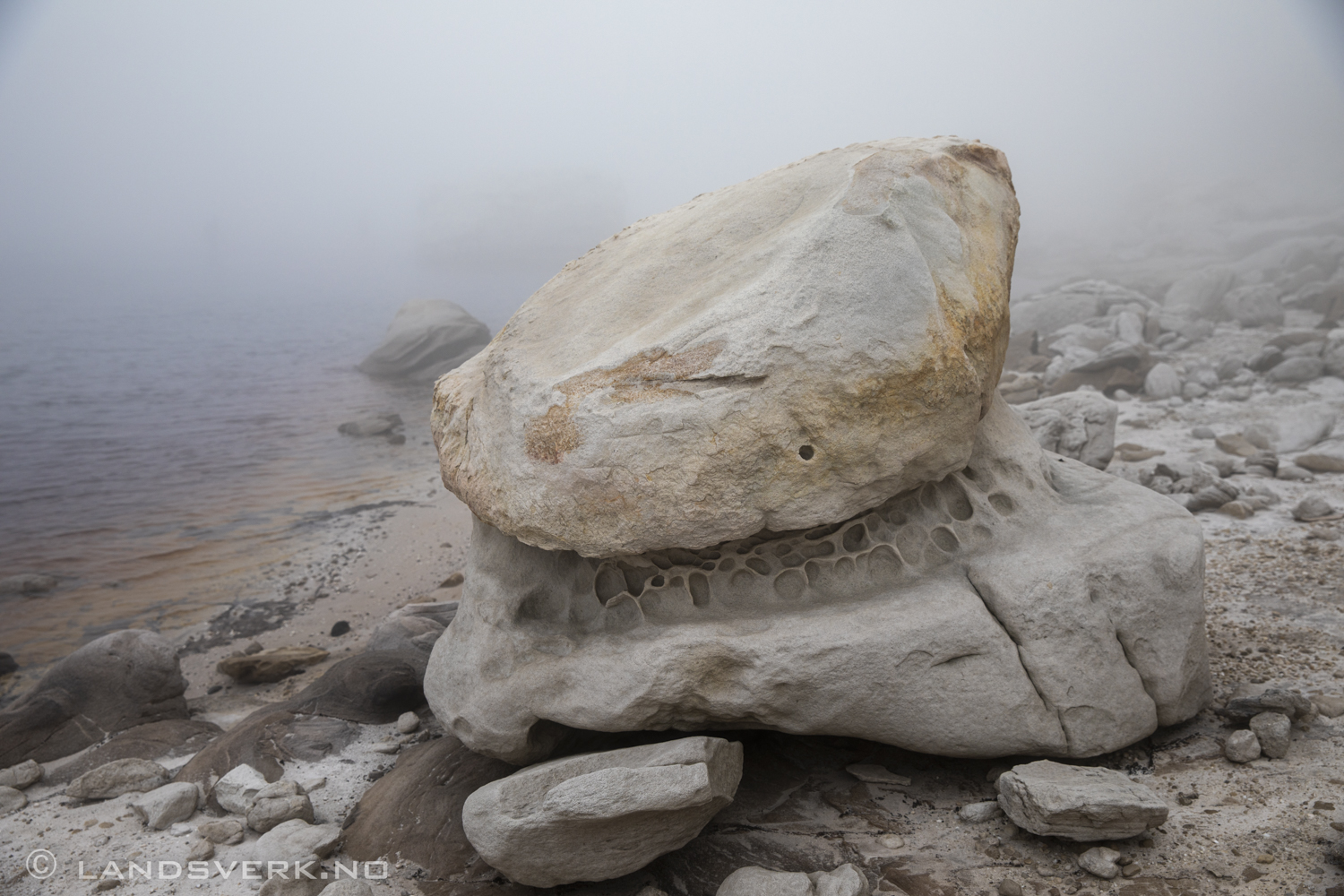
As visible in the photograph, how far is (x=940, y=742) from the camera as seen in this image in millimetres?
2451

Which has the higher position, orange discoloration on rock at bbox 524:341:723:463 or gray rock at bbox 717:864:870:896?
orange discoloration on rock at bbox 524:341:723:463

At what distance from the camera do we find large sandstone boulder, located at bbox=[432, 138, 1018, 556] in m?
2.24

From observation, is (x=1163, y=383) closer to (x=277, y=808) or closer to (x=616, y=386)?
(x=616, y=386)

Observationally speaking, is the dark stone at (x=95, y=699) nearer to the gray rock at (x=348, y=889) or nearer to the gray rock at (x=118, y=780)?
the gray rock at (x=118, y=780)

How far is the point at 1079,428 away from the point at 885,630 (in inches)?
145

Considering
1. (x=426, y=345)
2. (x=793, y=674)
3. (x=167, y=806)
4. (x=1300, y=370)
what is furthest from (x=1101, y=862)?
(x=426, y=345)

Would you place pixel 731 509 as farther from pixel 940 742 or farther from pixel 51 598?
pixel 51 598

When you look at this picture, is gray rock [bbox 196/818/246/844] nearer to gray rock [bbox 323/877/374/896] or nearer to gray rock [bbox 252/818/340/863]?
gray rock [bbox 252/818/340/863]

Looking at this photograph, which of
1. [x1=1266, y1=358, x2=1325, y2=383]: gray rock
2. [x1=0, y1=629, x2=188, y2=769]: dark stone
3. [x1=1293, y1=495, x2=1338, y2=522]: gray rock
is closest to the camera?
[x1=0, y1=629, x2=188, y2=769]: dark stone

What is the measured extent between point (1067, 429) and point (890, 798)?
3.63 meters

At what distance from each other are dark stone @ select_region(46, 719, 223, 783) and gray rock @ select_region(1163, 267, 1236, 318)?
45.0 ft

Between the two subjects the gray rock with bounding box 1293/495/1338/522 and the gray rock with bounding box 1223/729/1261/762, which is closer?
the gray rock with bounding box 1223/729/1261/762

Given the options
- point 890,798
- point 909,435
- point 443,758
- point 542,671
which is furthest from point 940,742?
point 443,758

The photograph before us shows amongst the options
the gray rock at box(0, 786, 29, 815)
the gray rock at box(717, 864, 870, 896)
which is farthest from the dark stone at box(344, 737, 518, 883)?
the gray rock at box(0, 786, 29, 815)
